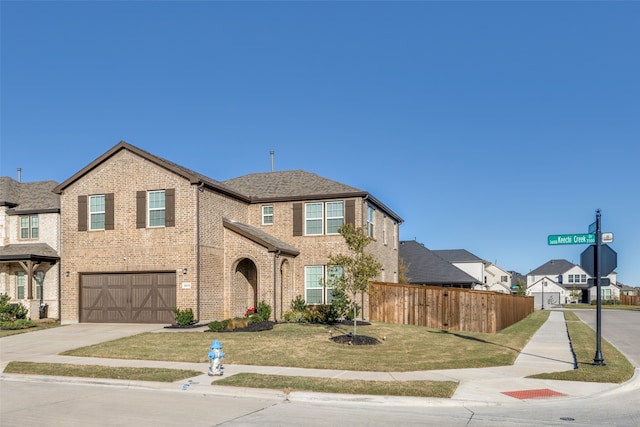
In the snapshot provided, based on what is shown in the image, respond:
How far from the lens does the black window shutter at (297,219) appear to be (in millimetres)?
28703

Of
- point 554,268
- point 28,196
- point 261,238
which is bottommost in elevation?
point 554,268

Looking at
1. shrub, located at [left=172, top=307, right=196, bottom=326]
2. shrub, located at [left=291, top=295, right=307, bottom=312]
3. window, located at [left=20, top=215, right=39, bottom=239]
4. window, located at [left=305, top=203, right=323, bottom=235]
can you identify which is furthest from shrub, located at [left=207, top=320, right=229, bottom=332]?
window, located at [left=20, top=215, right=39, bottom=239]

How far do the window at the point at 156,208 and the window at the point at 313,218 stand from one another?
7.09m

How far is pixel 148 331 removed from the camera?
22.3m

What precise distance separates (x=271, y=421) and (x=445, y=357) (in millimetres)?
8395

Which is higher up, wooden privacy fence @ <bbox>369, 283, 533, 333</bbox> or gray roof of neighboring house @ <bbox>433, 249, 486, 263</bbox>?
gray roof of neighboring house @ <bbox>433, 249, 486, 263</bbox>

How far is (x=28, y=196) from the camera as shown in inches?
1259

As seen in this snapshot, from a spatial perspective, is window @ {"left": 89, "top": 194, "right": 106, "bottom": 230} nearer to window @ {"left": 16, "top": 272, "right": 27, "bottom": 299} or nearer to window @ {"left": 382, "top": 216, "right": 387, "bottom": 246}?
window @ {"left": 16, "top": 272, "right": 27, "bottom": 299}

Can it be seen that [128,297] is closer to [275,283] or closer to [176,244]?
[176,244]

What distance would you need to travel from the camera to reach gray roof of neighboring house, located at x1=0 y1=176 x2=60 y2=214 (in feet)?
99.3

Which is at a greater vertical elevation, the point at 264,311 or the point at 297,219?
the point at 297,219

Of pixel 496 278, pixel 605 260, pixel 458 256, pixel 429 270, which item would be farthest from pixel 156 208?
pixel 496 278

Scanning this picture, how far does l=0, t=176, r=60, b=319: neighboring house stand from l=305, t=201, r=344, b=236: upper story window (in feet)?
41.6

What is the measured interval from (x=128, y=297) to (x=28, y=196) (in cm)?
1076
